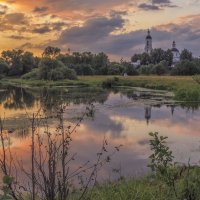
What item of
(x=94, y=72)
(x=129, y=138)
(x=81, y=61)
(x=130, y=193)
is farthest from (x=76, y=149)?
(x=81, y=61)

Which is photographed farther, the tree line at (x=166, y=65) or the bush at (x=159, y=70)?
the bush at (x=159, y=70)

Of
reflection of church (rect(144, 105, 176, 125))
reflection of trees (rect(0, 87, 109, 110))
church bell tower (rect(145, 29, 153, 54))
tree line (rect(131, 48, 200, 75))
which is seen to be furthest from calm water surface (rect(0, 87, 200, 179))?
church bell tower (rect(145, 29, 153, 54))

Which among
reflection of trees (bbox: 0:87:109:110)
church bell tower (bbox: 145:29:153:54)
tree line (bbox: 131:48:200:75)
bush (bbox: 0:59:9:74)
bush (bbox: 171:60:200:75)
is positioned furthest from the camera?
church bell tower (bbox: 145:29:153:54)

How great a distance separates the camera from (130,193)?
5.83 meters

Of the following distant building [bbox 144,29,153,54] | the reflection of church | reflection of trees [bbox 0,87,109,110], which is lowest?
the reflection of church

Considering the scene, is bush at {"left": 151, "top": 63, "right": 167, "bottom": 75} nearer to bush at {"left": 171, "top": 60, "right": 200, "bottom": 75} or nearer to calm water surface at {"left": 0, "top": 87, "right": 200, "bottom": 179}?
bush at {"left": 171, "top": 60, "right": 200, "bottom": 75}

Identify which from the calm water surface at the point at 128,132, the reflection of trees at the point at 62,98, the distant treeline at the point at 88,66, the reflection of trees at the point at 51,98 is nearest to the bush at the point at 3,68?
the distant treeline at the point at 88,66

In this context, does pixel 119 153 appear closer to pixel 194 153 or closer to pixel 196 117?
pixel 194 153

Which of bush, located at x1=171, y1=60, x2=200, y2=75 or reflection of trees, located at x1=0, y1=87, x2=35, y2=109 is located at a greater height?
bush, located at x1=171, y1=60, x2=200, y2=75

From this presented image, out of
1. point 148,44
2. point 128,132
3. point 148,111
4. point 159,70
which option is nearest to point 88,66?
point 159,70

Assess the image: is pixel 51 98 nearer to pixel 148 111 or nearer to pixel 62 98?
pixel 62 98

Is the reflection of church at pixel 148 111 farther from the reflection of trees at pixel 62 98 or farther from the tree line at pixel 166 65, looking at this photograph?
the tree line at pixel 166 65

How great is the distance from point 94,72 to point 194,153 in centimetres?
8475

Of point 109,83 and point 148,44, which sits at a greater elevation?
point 148,44
